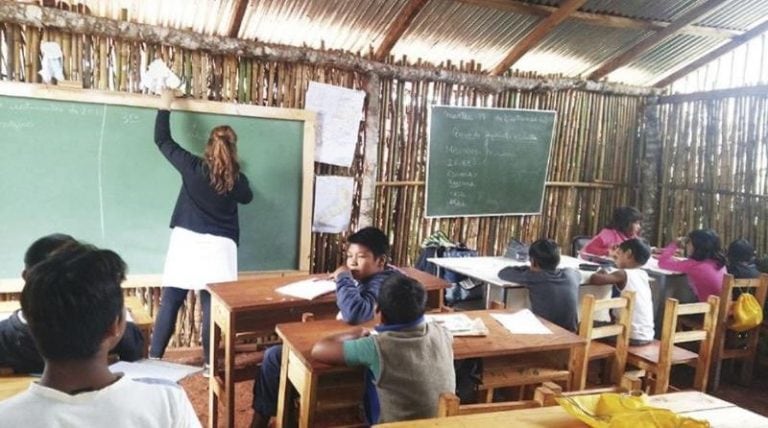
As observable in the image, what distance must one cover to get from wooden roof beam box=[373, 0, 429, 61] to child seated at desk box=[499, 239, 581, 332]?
2051 millimetres

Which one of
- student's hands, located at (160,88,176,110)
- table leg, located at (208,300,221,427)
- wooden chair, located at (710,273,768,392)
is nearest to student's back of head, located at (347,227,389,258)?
table leg, located at (208,300,221,427)

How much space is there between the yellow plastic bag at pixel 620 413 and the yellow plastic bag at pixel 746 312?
9.42ft

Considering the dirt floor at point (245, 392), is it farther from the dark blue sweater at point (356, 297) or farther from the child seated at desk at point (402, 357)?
the child seated at desk at point (402, 357)

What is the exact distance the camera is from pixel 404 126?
5352 mm

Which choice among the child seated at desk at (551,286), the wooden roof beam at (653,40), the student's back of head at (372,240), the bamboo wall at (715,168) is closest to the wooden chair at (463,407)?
the student's back of head at (372,240)

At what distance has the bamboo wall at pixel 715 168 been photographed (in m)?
5.61

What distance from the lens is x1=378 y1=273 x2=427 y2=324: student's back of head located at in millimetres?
2195

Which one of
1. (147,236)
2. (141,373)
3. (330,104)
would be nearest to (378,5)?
(330,104)

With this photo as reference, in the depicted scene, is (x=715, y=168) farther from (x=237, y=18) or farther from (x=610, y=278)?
(x=237, y=18)

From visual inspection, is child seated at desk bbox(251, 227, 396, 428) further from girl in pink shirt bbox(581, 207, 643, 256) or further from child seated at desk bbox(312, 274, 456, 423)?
girl in pink shirt bbox(581, 207, 643, 256)

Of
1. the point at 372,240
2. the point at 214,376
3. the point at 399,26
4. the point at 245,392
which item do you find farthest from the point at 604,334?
the point at 399,26

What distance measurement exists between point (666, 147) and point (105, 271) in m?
6.49

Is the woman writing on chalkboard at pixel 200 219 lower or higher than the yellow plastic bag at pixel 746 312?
higher

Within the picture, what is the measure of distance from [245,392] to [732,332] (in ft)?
11.9
